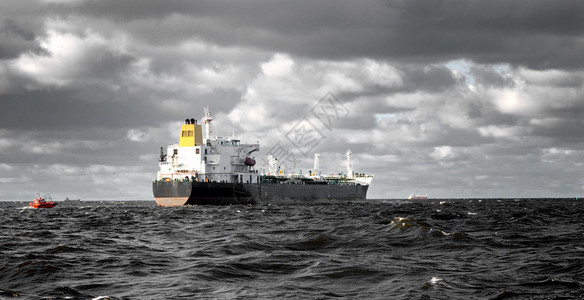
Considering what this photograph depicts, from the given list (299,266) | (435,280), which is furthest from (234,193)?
(435,280)

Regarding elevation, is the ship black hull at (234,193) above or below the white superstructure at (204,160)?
below

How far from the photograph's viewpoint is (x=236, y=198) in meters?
92.8

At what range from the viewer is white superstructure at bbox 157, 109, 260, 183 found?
93.1 meters

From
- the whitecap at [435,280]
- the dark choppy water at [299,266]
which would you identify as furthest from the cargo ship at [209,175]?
the whitecap at [435,280]

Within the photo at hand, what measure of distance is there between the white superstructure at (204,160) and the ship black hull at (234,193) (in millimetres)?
2952

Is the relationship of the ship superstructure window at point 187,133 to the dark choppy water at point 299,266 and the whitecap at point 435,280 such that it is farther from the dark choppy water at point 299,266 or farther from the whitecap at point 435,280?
the whitecap at point 435,280

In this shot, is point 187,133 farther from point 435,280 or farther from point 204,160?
point 435,280

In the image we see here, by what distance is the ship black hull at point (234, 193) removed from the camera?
281 ft

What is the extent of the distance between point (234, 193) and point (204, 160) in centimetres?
730

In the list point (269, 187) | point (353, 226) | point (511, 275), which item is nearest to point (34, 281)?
point (511, 275)

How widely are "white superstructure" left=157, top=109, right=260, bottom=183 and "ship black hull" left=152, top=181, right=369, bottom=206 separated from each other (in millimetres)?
2952

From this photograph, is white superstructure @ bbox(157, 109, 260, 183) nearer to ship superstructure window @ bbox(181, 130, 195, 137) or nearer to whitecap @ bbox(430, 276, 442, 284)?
ship superstructure window @ bbox(181, 130, 195, 137)

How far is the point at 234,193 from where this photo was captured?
92062mm

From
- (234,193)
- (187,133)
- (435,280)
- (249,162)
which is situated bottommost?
(435,280)
